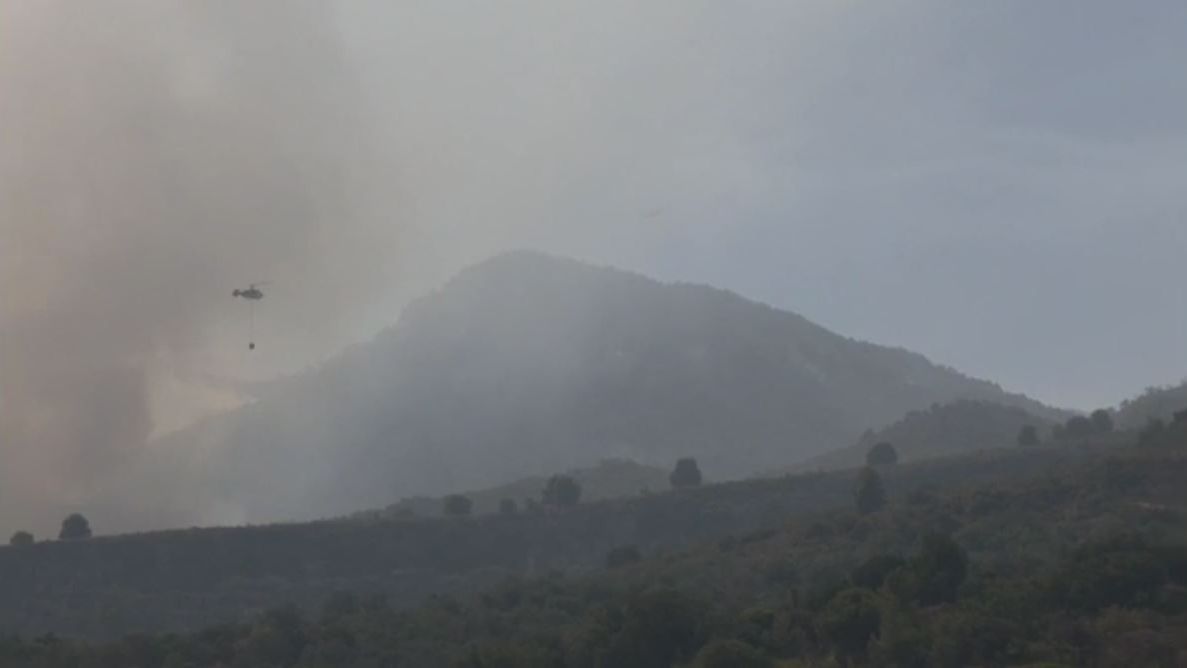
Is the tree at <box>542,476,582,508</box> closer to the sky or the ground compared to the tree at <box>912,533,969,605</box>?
closer to the sky

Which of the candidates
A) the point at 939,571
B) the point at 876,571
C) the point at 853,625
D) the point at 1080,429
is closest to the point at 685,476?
the point at 1080,429

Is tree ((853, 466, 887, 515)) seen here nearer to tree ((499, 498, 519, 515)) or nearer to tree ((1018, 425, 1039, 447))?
tree ((1018, 425, 1039, 447))

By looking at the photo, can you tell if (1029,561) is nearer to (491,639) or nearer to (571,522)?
(491,639)

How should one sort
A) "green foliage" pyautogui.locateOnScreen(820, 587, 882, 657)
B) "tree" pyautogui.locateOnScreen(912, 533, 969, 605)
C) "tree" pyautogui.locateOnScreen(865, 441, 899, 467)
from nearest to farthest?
"green foliage" pyautogui.locateOnScreen(820, 587, 882, 657) < "tree" pyautogui.locateOnScreen(912, 533, 969, 605) < "tree" pyautogui.locateOnScreen(865, 441, 899, 467)

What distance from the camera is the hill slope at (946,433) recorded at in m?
150

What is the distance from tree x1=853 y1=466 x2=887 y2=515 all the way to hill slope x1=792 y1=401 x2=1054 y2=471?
45380 mm

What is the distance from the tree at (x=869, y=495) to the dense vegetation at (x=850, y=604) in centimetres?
168

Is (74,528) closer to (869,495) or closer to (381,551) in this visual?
(381,551)

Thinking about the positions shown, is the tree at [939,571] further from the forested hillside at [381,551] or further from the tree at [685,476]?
the tree at [685,476]

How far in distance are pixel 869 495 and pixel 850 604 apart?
42.1 meters

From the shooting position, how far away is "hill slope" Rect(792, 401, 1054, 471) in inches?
5915

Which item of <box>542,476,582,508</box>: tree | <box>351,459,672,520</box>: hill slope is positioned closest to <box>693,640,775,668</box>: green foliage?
<box>542,476,582,508</box>: tree

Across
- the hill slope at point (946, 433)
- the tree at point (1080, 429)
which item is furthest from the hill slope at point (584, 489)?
the tree at point (1080, 429)

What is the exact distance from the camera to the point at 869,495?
96.8 metres
